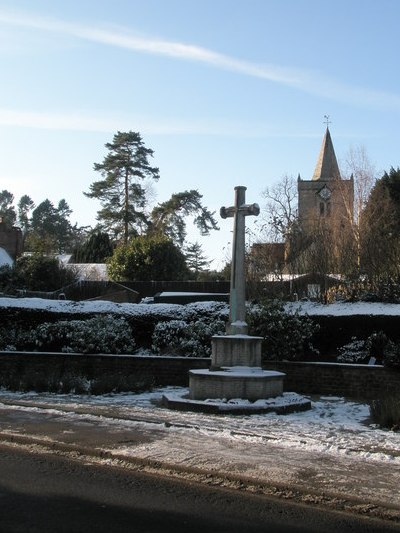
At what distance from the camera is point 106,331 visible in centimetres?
1828

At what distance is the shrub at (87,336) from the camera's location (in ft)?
59.3

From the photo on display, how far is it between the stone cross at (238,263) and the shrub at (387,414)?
11.4ft

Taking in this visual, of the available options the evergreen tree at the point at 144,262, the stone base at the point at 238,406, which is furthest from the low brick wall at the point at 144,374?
the evergreen tree at the point at 144,262

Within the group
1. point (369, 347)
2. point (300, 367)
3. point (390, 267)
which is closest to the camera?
point (300, 367)

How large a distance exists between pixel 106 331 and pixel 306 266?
429 inches

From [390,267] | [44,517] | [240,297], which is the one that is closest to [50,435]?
[44,517]

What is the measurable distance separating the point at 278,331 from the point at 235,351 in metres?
3.75

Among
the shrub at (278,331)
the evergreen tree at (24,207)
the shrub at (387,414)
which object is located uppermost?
the evergreen tree at (24,207)

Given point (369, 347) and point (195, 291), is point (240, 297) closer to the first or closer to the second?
point (369, 347)

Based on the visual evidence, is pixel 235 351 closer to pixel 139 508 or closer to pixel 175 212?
pixel 139 508

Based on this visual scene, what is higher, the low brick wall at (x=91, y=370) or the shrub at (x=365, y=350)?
the shrub at (x=365, y=350)

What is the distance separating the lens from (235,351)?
1338 cm

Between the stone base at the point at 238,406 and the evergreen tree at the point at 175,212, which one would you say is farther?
the evergreen tree at the point at 175,212

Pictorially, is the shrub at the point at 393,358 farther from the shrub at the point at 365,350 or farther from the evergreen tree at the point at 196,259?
the evergreen tree at the point at 196,259
